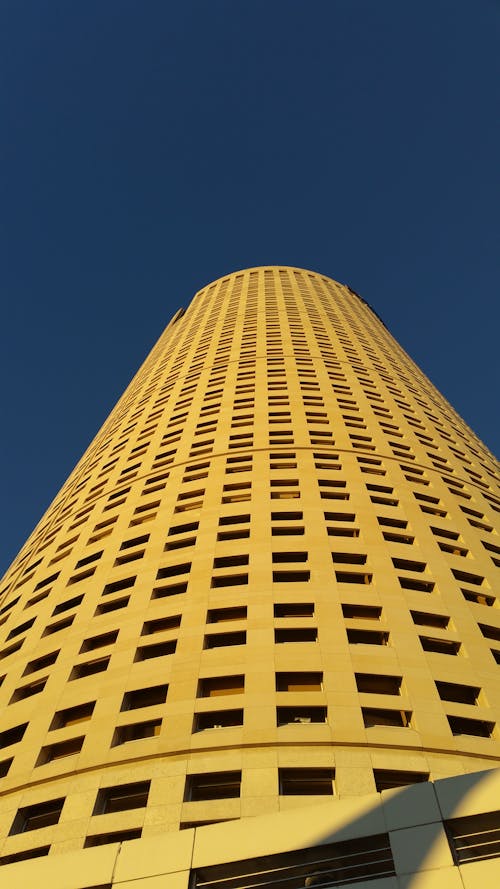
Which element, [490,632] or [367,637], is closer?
[367,637]

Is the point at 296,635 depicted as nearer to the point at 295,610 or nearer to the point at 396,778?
the point at 295,610

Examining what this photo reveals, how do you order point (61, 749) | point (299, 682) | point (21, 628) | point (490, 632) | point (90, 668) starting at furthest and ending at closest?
point (21, 628) → point (490, 632) → point (90, 668) → point (299, 682) → point (61, 749)

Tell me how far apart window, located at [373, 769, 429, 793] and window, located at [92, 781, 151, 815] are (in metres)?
6.06

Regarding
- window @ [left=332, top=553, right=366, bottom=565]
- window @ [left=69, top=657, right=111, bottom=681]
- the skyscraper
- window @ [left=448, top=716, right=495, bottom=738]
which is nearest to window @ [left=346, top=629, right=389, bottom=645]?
the skyscraper

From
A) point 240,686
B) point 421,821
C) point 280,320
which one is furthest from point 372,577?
point 280,320

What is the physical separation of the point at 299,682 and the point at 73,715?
732 centimetres

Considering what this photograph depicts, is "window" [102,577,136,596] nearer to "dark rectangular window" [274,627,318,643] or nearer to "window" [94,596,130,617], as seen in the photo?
"window" [94,596,130,617]

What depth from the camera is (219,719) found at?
2000 cm

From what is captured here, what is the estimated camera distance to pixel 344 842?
1314cm

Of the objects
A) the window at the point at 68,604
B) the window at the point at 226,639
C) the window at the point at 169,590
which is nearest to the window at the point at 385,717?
the window at the point at 226,639

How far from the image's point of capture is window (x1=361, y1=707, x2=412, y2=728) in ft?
64.5

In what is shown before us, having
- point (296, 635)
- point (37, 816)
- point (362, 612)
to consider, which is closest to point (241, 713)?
point (296, 635)

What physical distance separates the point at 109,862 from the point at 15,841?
212 inches

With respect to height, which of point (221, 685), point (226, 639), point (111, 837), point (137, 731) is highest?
point (226, 639)
